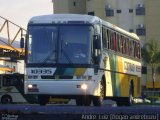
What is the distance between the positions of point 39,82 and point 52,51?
114 cm

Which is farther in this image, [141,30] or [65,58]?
[141,30]

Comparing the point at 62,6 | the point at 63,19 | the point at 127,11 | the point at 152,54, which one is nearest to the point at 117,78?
the point at 63,19

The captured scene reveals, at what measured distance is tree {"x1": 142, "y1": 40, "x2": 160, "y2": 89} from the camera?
79.3 m

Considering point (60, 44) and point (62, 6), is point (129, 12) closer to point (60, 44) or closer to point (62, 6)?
point (62, 6)

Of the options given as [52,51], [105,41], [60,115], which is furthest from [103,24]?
[60,115]

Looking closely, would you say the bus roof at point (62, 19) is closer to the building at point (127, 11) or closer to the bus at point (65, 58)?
the bus at point (65, 58)

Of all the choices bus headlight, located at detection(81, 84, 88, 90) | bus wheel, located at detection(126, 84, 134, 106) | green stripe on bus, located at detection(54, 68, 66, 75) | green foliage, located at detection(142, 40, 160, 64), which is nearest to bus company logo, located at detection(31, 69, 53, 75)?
green stripe on bus, located at detection(54, 68, 66, 75)

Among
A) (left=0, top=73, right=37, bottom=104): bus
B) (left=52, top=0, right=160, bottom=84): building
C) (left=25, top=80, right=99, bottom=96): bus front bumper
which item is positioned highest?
(left=52, top=0, right=160, bottom=84): building

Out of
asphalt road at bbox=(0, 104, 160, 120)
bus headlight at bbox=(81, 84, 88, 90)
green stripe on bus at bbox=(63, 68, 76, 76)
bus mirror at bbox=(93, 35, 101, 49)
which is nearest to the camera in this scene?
asphalt road at bbox=(0, 104, 160, 120)

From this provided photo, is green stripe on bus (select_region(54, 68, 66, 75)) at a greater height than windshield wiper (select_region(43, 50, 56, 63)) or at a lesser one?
lesser

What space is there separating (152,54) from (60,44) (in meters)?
61.9

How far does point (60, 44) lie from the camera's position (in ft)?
62.2

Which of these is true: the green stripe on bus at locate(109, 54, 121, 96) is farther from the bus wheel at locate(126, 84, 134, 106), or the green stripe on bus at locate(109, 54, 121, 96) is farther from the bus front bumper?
the bus front bumper

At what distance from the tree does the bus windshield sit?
60399 millimetres
